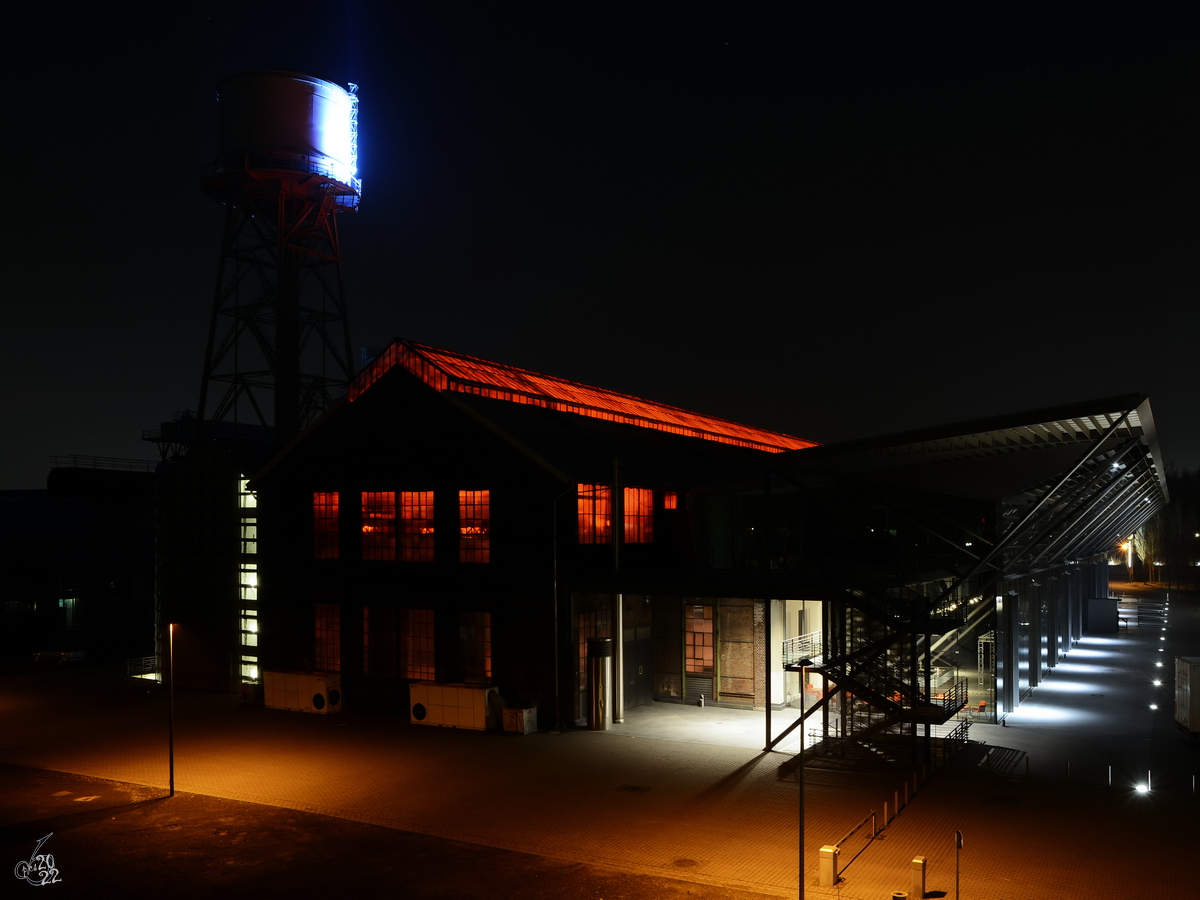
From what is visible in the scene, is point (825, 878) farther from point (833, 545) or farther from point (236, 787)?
point (833, 545)

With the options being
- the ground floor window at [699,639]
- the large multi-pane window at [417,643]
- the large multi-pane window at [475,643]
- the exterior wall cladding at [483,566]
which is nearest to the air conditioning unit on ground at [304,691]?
the exterior wall cladding at [483,566]

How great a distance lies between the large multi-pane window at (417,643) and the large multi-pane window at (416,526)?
164 cm

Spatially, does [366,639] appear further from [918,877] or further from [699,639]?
[918,877]

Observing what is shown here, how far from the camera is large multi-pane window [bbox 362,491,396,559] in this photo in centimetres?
2836

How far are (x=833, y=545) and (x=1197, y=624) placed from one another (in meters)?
35.9

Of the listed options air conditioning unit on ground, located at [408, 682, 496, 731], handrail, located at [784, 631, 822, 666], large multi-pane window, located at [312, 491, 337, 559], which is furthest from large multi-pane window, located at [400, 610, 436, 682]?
handrail, located at [784, 631, 822, 666]

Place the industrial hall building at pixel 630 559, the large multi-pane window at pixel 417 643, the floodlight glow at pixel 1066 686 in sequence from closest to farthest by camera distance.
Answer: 1. the industrial hall building at pixel 630 559
2. the large multi-pane window at pixel 417 643
3. the floodlight glow at pixel 1066 686

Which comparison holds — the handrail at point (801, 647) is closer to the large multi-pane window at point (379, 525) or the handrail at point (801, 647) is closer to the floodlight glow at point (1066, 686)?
the floodlight glow at point (1066, 686)

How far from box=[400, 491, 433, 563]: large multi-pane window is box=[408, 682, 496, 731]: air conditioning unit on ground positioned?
3.74 m

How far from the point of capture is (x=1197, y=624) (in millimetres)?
54875

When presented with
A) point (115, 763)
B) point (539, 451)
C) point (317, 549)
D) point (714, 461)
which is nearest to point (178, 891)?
point (115, 763)

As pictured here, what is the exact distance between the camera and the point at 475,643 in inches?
1050

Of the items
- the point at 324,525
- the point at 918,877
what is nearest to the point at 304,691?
the point at 324,525

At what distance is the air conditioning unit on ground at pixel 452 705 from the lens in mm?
25141
